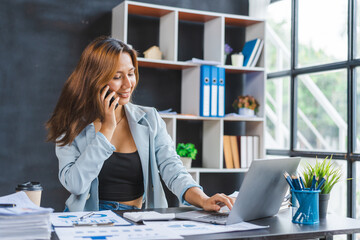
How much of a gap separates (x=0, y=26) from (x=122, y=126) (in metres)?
1.62

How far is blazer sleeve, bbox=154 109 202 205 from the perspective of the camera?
2.04 m

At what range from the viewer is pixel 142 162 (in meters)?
2.19

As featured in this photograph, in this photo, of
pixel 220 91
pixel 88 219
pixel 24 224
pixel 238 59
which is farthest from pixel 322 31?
pixel 24 224

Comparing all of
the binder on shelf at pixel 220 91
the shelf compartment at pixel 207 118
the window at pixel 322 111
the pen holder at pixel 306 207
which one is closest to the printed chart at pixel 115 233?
the pen holder at pixel 306 207

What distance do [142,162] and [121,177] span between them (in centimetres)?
12

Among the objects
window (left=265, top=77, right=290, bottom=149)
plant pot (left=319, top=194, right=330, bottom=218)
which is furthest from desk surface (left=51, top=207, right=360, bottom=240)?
window (left=265, top=77, right=290, bottom=149)

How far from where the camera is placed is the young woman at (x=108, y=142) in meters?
1.95

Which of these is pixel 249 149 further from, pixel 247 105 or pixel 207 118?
pixel 207 118

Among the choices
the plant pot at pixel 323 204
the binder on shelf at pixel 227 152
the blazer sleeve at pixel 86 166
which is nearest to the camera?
the plant pot at pixel 323 204

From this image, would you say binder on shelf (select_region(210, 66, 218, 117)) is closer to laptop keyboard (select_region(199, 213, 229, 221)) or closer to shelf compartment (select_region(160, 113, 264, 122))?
shelf compartment (select_region(160, 113, 264, 122))

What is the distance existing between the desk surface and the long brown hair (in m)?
0.55

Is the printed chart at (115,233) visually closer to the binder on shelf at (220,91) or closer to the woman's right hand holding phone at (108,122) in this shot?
the woman's right hand holding phone at (108,122)

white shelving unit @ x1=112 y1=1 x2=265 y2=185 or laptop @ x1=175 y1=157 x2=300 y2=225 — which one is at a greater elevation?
white shelving unit @ x1=112 y1=1 x2=265 y2=185

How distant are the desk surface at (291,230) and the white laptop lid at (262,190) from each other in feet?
0.14
